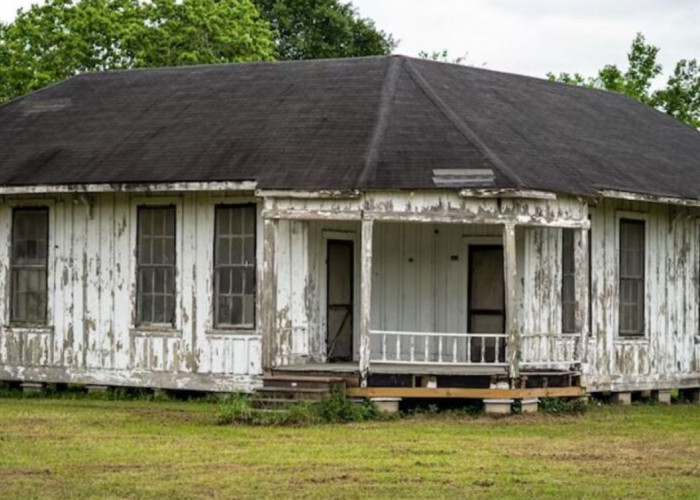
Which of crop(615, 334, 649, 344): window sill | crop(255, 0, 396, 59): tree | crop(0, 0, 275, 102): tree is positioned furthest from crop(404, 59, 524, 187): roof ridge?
crop(255, 0, 396, 59): tree

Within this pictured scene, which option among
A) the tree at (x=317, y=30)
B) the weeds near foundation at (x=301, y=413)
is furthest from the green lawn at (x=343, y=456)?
the tree at (x=317, y=30)

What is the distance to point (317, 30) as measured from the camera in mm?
66125

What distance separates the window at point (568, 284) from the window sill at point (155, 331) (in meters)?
5.93

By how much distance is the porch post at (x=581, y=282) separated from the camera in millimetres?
26672

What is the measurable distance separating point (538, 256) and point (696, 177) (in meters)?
4.90

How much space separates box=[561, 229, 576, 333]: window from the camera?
27938mm

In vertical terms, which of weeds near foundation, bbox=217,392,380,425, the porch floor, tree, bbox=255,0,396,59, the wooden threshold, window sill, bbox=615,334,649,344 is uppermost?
tree, bbox=255,0,396,59

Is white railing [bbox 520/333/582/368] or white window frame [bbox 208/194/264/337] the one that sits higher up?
white window frame [bbox 208/194/264/337]

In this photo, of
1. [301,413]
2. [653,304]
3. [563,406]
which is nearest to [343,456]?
[301,413]

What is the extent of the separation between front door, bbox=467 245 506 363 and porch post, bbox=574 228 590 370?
5.06ft

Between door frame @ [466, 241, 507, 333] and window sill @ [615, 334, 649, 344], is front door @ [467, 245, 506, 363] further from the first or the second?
window sill @ [615, 334, 649, 344]

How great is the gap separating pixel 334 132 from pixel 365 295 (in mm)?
3324

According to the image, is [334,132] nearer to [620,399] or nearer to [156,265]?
[156,265]

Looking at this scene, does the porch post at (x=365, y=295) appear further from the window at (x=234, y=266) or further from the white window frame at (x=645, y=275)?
the white window frame at (x=645, y=275)
